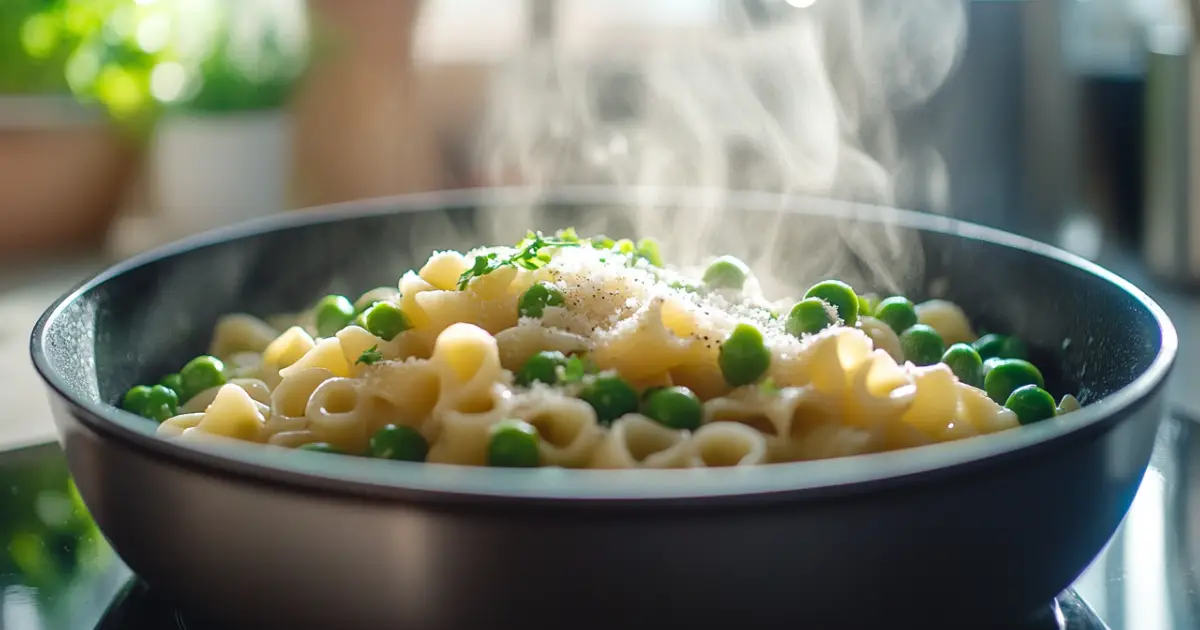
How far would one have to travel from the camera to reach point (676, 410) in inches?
47.9

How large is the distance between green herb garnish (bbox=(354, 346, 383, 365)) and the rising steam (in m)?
0.68

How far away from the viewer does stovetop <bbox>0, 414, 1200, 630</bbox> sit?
113 centimetres

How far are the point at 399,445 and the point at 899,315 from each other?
776mm

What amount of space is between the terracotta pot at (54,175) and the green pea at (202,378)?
2926 mm

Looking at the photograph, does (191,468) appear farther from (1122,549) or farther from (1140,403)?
(1122,549)

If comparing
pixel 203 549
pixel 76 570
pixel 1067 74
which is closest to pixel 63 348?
pixel 76 570

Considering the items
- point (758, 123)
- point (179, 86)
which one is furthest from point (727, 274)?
point (179, 86)

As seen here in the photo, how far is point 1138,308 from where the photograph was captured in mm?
1320

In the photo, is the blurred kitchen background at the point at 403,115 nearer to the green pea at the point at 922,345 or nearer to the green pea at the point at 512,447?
the green pea at the point at 922,345

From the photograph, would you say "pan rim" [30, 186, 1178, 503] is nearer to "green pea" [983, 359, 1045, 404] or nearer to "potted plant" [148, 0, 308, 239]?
"green pea" [983, 359, 1045, 404]

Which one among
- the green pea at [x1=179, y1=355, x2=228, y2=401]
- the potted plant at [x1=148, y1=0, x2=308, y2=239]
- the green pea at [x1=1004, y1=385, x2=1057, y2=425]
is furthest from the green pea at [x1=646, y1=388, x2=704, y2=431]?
the potted plant at [x1=148, y1=0, x2=308, y2=239]

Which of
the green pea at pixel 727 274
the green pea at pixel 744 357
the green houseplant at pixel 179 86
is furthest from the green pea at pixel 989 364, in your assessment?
the green houseplant at pixel 179 86

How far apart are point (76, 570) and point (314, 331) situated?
0.65 metres

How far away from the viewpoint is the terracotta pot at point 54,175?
13.7 feet
